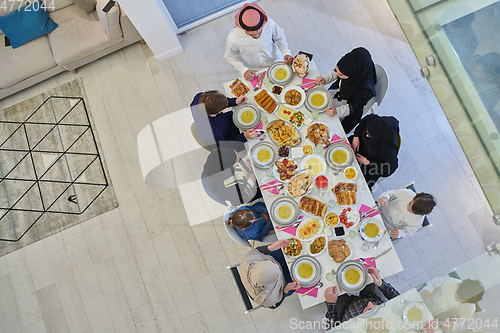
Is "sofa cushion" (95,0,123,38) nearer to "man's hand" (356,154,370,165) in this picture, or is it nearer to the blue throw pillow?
the blue throw pillow

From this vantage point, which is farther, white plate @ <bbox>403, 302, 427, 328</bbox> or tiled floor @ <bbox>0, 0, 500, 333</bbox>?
tiled floor @ <bbox>0, 0, 500, 333</bbox>

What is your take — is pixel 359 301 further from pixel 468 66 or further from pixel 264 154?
pixel 468 66

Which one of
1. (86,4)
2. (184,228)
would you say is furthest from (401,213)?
(86,4)

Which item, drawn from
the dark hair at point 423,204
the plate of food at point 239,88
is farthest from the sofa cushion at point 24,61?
the dark hair at point 423,204

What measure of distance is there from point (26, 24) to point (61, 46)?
44cm

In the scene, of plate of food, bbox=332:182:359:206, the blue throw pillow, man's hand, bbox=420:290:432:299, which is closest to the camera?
man's hand, bbox=420:290:432:299

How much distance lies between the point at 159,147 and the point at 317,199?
2164 millimetres

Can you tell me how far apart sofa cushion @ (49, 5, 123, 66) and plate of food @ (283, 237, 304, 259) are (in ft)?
10.7

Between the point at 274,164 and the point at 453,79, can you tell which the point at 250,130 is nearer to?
the point at 274,164

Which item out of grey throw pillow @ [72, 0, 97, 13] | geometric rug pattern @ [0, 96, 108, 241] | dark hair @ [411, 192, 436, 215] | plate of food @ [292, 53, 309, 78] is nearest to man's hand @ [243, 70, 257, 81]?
plate of food @ [292, 53, 309, 78]

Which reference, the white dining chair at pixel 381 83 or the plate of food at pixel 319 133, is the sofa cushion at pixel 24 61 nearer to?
the plate of food at pixel 319 133

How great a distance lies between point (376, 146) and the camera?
9.08 ft

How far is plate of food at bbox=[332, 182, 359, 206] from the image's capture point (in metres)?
2.62

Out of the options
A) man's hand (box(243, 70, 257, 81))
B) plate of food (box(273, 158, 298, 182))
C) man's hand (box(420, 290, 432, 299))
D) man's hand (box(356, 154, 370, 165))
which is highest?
man's hand (box(243, 70, 257, 81))
